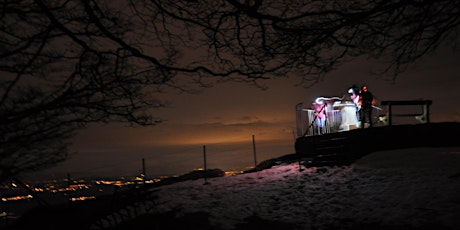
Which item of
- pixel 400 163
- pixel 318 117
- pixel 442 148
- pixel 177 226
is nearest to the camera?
pixel 177 226

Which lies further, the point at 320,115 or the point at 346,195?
the point at 320,115

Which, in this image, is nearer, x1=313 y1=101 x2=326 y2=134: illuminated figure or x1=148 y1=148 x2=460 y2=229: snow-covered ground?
x1=148 y1=148 x2=460 y2=229: snow-covered ground

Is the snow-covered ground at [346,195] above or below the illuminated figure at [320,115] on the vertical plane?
below

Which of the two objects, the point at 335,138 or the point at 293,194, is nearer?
the point at 293,194

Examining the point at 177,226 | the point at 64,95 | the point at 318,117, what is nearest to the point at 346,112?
the point at 318,117

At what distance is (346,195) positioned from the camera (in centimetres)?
998

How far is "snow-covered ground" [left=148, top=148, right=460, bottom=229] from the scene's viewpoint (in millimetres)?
7785

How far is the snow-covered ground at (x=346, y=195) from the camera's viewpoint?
25.5 ft

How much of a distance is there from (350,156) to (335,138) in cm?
124

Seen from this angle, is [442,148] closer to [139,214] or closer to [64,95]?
[139,214]

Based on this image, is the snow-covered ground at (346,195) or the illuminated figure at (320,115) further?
the illuminated figure at (320,115)

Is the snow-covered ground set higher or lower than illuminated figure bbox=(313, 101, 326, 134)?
lower

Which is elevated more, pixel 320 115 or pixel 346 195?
pixel 320 115

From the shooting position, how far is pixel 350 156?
14078 millimetres
